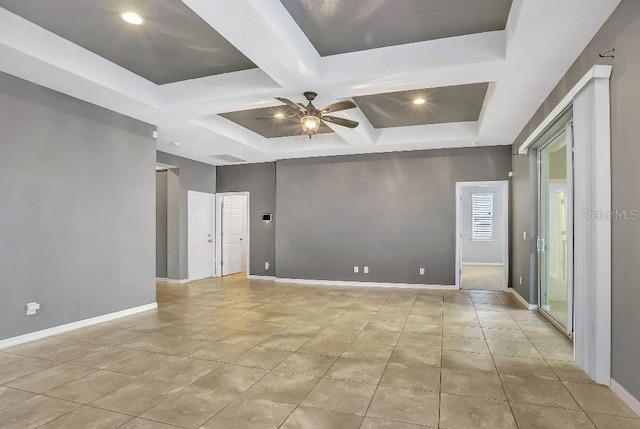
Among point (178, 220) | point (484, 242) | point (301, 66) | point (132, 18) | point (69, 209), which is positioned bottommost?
point (484, 242)

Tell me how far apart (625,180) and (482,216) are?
971 centimetres

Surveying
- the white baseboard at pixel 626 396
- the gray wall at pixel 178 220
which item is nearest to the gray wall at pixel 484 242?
the gray wall at pixel 178 220

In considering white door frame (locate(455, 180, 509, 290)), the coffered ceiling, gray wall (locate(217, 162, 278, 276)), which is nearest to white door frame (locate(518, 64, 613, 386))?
the coffered ceiling

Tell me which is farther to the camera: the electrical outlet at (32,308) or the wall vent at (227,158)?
the wall vent at (227,158)

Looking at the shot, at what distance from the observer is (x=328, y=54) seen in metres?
3.91

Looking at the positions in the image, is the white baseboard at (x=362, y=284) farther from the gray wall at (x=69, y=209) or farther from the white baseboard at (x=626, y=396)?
the white baseboard at (x=626, y=396)

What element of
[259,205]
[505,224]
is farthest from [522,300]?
[259,205]

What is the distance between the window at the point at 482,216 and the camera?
460 inches

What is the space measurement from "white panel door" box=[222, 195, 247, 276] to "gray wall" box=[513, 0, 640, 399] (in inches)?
309

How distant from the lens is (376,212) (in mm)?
7562

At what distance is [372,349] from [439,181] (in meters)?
4.44

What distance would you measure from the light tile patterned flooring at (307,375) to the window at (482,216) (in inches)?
277

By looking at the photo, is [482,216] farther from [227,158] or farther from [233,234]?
[227,158]

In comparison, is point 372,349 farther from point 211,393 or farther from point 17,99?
point 17,99
